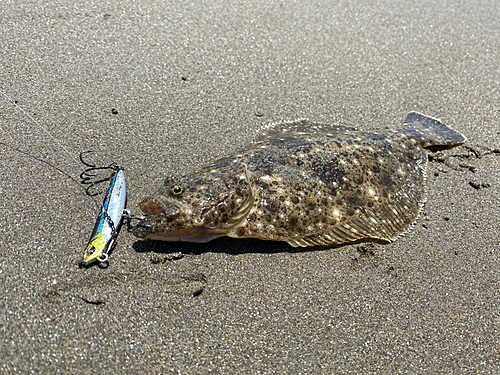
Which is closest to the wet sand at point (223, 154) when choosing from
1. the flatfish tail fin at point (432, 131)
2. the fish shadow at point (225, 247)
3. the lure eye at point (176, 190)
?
the fish shadow at point (225, 247)

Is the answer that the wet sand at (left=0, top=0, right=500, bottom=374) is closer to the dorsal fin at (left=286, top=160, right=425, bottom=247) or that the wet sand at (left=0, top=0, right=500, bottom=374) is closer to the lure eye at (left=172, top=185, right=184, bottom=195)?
the dorsal fin at (left=286, top=160, right=425, bottom=247)

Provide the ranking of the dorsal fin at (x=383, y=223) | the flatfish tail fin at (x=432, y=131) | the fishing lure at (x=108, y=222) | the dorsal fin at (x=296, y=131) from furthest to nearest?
the flatfish tail fin at (x=432, y=131) → the dorsal fin at (x=296, y=131) → the dorsal fin at (x=383, y=223) → the fishing lure at (x=108, y=222)

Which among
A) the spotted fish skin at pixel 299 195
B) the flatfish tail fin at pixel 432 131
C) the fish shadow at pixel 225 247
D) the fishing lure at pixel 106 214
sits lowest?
the fish shadow at pixel 225 247

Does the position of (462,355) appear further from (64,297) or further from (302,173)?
(64,297)

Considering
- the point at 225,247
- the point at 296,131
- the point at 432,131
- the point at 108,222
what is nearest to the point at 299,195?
the point at 225,247

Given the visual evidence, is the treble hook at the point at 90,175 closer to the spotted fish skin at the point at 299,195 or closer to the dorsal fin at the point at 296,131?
the spotted fish skin at the point at 299,195

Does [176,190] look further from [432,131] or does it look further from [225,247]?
[432,131]
